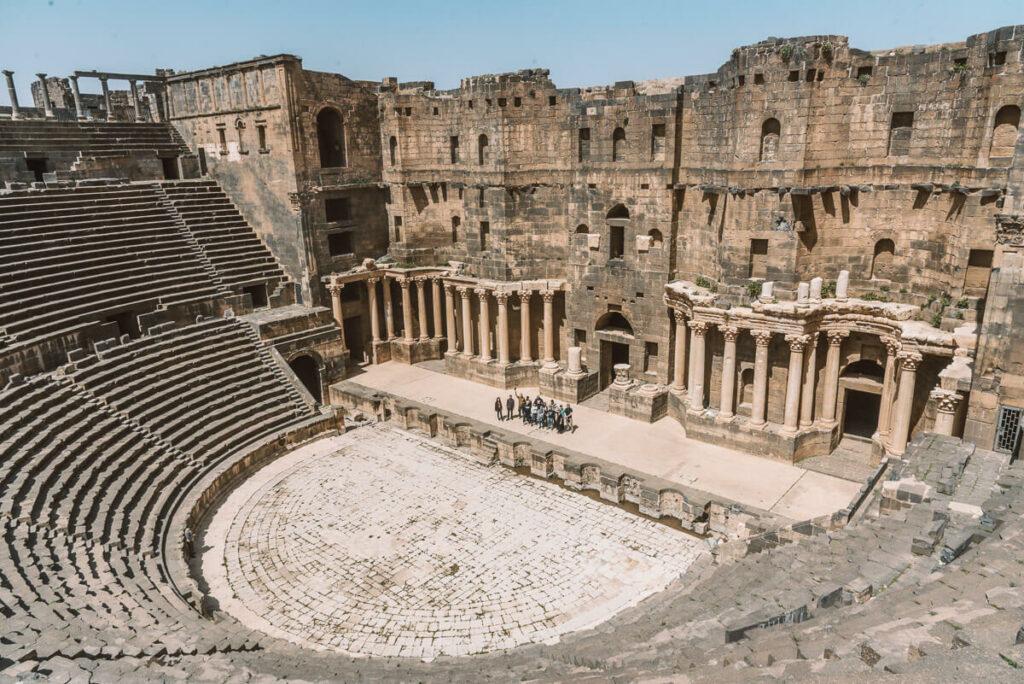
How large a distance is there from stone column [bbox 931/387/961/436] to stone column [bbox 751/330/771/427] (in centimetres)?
495

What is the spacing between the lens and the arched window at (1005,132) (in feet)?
57.2

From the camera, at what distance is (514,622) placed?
1437cm

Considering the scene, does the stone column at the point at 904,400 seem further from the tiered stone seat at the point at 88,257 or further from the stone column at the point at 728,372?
the tiered stone seat at the point at 88,257

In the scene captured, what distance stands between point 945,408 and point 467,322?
58.1ft

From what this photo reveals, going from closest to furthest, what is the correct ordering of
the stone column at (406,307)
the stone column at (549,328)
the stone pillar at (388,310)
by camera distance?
the stone column at (549,328)
the stone column at (406,307)
the stone pillar at (388,310)

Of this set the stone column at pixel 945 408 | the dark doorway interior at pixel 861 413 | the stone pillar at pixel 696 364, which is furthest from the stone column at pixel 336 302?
the stone column at pixel 945 408

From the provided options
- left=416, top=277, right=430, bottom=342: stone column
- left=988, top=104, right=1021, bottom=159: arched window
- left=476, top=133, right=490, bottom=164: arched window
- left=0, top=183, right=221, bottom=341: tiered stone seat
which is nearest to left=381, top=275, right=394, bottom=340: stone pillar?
left=416, top=277, right=430, bottom=342: stone column

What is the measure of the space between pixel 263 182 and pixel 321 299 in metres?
5.46

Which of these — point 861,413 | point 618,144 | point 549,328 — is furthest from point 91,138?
point 861,413

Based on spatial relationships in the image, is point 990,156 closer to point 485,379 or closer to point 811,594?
point 811,594

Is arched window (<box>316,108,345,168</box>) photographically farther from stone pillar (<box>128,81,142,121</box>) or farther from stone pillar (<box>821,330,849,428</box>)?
stone pillar (<box>821,330,849,428</box>)

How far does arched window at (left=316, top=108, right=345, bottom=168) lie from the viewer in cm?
2944

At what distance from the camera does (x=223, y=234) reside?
2931cm

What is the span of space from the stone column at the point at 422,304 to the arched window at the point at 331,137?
618 cm
